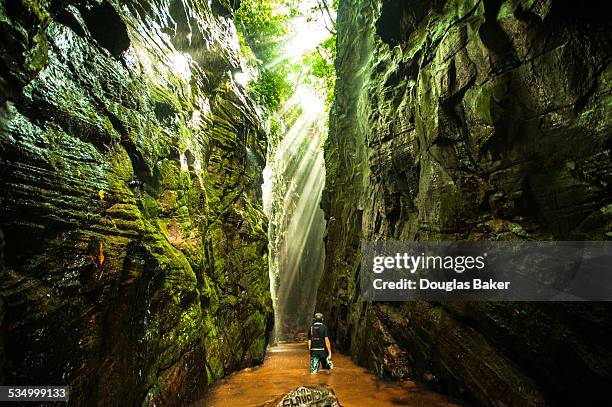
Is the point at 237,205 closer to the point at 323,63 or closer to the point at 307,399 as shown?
the point at 307,399

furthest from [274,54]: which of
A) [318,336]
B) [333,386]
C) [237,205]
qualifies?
[333,386]

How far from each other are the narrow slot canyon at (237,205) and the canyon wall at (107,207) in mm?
31

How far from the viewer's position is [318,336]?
9648 mm

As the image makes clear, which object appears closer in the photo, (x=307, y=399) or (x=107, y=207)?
(x=107, y=207)

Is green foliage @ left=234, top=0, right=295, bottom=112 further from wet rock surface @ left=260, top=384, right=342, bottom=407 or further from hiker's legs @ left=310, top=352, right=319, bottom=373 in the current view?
wet rock surface @ left=260, top=384, right=342, bottom=407

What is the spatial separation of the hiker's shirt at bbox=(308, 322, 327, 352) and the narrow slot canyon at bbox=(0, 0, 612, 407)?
0.10 m

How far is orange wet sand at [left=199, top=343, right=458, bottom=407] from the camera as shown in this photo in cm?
695

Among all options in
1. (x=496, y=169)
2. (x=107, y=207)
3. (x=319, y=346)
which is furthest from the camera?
(x=319, y=346)

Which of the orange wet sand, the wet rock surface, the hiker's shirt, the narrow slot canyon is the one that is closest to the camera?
the narrow slot canyon

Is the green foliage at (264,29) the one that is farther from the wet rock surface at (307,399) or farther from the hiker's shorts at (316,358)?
the wet rock surface at (307,399)

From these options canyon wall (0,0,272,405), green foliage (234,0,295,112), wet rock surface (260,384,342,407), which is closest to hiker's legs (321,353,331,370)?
canyon wall (0,0,272,405)

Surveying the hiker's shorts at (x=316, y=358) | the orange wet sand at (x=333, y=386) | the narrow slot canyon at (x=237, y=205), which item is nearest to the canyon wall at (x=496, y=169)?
the narrow slot canyon at (x=237, y=205)

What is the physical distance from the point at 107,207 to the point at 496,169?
677cm

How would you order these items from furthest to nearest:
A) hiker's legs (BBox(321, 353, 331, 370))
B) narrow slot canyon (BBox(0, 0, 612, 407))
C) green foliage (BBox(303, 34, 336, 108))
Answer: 1. green foliage (BBox(303, 34, 336, 108))
2. hiker's legs (BBox(321, 353, 331, 370))
3. narrow slot canyon (BBox(0, 0, 612, 407))
